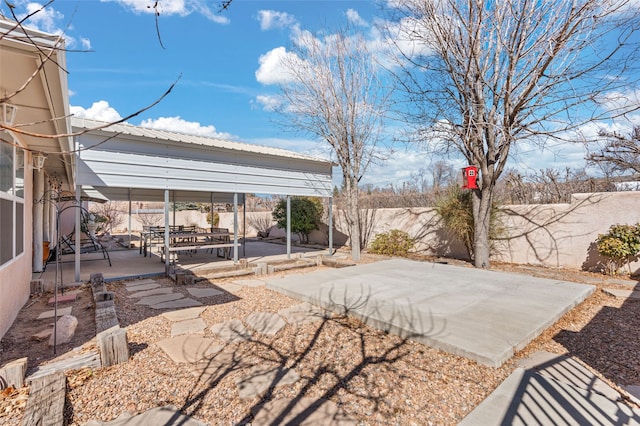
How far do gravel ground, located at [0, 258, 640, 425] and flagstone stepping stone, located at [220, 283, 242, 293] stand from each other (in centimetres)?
150

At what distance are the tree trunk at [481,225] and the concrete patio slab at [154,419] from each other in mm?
7249

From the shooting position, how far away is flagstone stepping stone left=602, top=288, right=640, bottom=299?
5.19m

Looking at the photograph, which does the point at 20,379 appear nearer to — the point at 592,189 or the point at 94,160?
the point at 94,160

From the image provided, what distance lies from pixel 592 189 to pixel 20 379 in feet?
33.9

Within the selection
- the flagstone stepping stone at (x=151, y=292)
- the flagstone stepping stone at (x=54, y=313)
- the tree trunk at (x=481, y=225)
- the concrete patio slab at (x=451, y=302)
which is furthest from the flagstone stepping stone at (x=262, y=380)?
the tree trunk at (x=481, y=225)

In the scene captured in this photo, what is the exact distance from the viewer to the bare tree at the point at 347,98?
9.18 m

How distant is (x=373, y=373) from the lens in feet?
8.82

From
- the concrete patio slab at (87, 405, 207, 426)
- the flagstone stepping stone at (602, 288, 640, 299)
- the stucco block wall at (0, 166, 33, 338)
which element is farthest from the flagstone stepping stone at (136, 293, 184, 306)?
the flagstone stepping stone at (602, 288, 640, 299)

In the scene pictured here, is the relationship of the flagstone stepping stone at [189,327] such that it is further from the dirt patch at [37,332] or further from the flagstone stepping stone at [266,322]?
the dirt patch at [37,332]

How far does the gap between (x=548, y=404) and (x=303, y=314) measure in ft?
8.90

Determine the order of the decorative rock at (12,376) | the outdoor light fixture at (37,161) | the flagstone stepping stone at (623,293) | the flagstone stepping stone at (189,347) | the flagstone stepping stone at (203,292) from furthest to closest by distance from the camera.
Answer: the outdoor light fixture at (37,161) < the flagstone stepping stone at (203,292) < the flagstone stepping stone at (623,293) < the flagstone stepping stone at (189,347) < the decorative rock at (12,376)

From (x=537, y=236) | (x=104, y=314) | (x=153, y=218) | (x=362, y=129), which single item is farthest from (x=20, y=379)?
(x=153, y=218)

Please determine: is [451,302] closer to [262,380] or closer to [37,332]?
[262,380]

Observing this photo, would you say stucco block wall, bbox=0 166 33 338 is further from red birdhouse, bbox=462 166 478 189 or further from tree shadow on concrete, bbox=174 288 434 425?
red birdhouse, bbox=462 166 478 189
